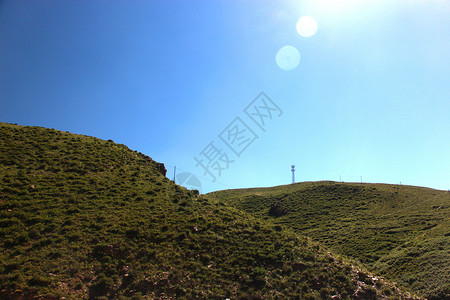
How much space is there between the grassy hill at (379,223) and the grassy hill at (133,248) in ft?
33.8

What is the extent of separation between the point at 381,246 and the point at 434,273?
29.8ft

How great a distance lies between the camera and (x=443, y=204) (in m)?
42.1

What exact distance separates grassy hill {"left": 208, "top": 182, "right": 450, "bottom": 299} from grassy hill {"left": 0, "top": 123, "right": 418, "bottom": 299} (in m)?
10.3

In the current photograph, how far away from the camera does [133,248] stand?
702 inches

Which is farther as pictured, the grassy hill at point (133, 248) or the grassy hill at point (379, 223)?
the grassy hill at point (379, 223)

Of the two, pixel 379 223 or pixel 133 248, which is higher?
pixel 379 223

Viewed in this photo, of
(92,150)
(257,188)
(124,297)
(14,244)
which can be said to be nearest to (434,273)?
(124,297)

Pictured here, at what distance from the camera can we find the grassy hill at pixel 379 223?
25.1 m

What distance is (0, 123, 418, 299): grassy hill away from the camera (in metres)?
14.3

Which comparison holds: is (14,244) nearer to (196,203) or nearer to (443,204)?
(196,203)

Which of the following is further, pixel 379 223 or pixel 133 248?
pixel 379 223

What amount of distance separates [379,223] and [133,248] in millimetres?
39007

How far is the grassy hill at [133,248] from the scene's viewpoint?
14320 millimetres

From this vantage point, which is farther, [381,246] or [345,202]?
[345,202]
